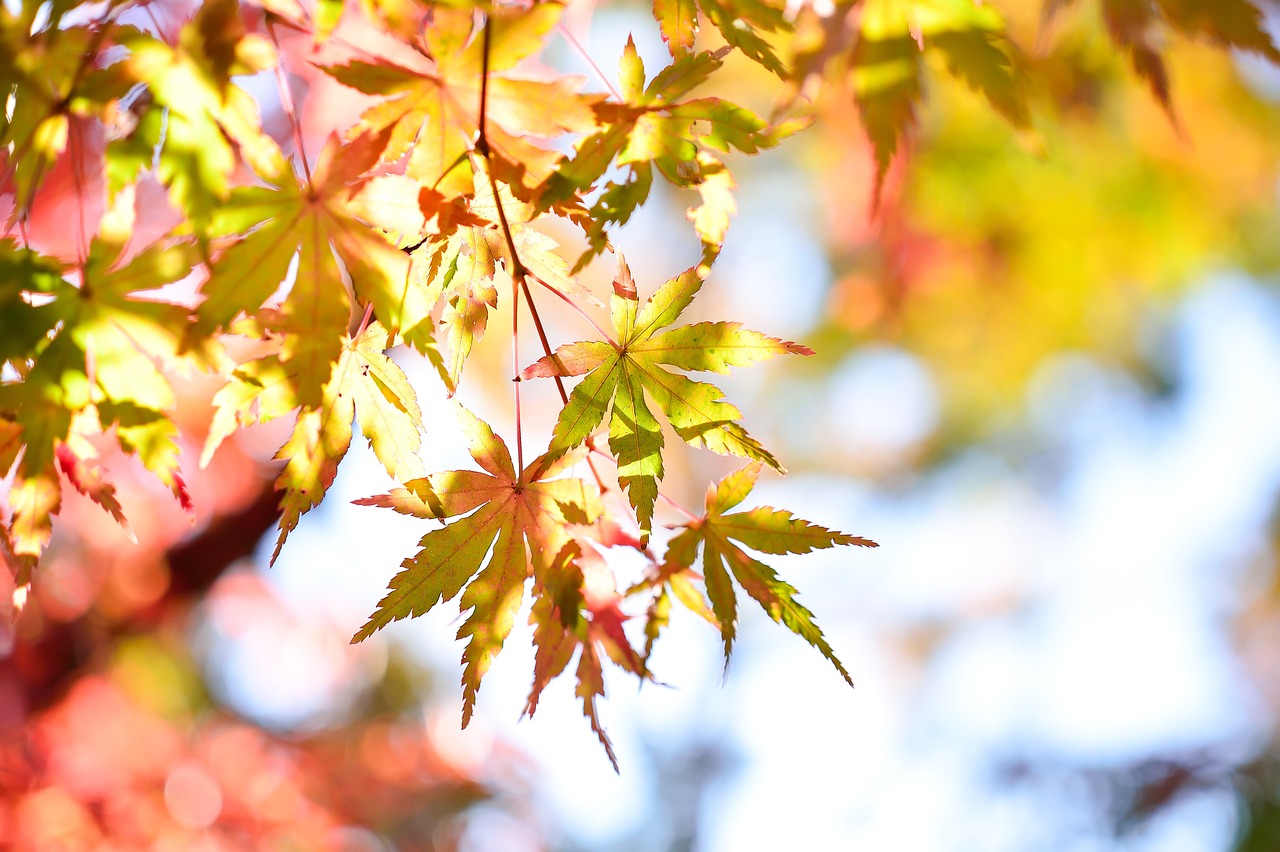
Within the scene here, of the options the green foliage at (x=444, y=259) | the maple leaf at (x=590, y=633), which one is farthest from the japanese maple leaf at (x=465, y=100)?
the maple leaf at (x=590, y=633)

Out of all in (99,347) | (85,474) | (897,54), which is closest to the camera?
(897,54)

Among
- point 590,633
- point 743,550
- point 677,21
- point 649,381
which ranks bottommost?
point 590,633

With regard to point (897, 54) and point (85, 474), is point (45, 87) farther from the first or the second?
point (897, 54)

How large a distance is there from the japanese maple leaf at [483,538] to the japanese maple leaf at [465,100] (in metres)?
0.27

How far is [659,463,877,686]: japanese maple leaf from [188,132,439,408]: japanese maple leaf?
353mm

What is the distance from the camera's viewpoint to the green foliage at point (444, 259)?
70 cm

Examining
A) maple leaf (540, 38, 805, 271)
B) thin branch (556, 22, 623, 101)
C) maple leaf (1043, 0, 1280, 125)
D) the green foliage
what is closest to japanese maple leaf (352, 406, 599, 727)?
the green foliage

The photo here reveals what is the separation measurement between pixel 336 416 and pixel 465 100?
0.34 meters

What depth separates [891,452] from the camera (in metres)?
7.50

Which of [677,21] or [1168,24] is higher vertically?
[1168,24]

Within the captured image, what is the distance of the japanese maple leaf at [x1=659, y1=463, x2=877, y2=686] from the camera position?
87 cm

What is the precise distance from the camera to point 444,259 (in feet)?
2.86

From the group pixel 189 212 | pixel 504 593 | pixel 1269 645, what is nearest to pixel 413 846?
pixel 504 593

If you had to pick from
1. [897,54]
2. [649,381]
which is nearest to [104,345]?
[649,381]
